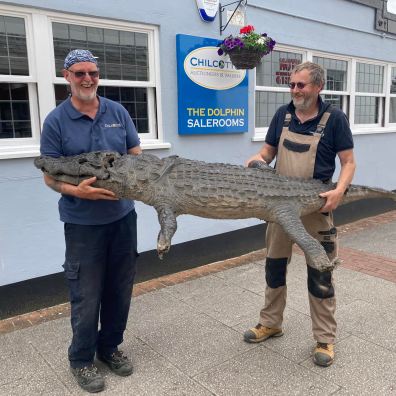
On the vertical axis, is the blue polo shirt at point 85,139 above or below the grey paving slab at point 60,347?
above

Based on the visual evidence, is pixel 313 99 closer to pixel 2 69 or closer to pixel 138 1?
pixel 138 1

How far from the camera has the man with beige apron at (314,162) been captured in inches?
119

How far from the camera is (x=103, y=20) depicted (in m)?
4.66

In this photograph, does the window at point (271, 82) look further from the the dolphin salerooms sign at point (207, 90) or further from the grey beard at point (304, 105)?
the grey beard at point (304, 105)

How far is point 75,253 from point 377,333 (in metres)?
2.80

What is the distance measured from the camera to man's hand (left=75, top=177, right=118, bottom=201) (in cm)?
251

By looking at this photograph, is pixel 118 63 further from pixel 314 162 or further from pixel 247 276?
pixel 247 276

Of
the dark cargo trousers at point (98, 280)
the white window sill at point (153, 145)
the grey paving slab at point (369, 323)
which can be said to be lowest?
the grey paving slab at point (369, 323)

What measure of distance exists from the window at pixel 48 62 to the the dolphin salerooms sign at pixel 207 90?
0.42 metres

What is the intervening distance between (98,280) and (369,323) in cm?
266

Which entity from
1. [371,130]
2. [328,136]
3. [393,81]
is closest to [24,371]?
[328,136]

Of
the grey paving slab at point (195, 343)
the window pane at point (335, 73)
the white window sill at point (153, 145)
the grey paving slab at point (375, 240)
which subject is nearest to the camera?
the grey paving slab at point (195, 343)

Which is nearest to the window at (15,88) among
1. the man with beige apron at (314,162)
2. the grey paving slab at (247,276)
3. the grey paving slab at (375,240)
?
the man with beige apron at (314,162)

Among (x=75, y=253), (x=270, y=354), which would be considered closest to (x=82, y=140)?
(x=75, y=253)
